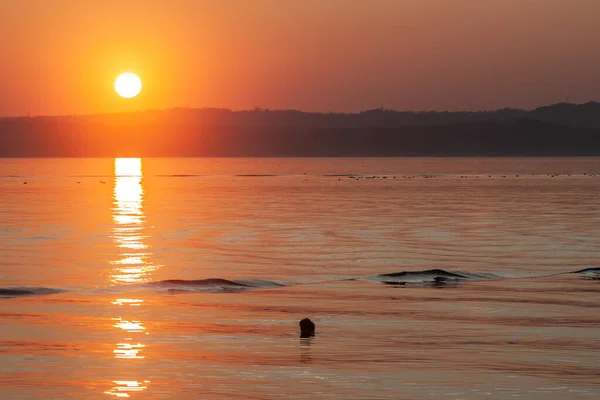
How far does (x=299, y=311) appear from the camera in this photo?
2953 cm

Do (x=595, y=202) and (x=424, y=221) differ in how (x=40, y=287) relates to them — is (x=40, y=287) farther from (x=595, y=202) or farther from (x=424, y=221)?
(x=595, y=202)

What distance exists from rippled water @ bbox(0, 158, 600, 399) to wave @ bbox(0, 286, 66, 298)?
3.5 inches

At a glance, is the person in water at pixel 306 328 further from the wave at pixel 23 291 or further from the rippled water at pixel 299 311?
the wave at pixel 23 291

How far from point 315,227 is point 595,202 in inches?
1483

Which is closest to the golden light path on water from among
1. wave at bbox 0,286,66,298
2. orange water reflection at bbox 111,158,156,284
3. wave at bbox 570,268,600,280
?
orange water reflection at bbox 111,158,156,284

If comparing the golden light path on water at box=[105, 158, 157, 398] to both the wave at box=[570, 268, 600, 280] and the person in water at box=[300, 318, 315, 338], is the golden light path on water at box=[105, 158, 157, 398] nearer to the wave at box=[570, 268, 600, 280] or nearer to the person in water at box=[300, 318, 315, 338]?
the person in water at box=[300, 318, 315, 338]

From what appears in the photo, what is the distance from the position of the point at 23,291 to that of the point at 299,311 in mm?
9337

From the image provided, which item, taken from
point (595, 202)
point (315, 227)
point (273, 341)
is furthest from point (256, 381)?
point (595, 202)

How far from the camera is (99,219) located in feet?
237

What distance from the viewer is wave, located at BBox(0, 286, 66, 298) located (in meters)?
33.0

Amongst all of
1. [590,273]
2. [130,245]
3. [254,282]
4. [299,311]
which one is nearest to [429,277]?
[590,273]

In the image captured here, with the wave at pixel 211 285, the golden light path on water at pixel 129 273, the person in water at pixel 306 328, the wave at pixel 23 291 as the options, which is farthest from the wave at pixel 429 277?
the person in water at pixel 306 328

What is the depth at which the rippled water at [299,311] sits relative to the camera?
2034 cm

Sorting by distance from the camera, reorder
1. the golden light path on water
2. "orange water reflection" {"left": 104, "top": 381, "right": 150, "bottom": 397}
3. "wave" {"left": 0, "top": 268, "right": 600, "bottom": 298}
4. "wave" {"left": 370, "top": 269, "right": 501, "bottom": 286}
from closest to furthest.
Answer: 1. "orange water reflection" {"left": 104, "top": 381, "right": 150, "bottom": 397}
2. the golden light path on water
3. "wave" {"left": 0, "top": 268, "right": 600, "bottom": 298}
4. "wave" {"left": 370, "top": 269, "right": 501, "bottom": 286}
